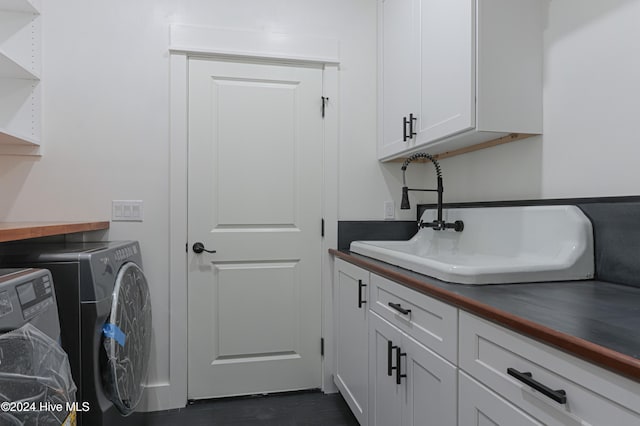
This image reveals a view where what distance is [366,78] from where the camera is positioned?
234 cm

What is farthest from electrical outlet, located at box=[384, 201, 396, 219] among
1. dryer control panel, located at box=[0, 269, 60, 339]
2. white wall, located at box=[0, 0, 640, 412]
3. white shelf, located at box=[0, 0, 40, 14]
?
white shelf, located at box=[0, 0, 40, 14]

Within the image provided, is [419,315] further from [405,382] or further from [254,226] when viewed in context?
[254,226]

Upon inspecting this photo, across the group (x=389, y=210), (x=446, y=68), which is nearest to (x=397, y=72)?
(x=446, y=68)

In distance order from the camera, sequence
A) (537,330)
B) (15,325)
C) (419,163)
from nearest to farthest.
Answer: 1. (537,330)
2. (15,325)
3. (419,163)

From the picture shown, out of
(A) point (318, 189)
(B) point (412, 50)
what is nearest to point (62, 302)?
(A) point (318, 189)

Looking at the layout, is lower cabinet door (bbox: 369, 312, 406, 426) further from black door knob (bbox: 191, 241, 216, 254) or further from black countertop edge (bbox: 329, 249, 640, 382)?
black door knob (bbox: 191, 241, 216, 254)

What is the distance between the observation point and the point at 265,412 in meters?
2.02

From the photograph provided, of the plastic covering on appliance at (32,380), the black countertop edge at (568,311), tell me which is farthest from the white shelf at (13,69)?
the black countertop edge at (568,311)

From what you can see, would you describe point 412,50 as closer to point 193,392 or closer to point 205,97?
point 205,97

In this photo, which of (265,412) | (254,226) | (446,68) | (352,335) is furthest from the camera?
(254,226)

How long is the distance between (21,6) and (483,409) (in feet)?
8.72

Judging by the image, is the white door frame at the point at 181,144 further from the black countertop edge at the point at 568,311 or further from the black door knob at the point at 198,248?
the black countertop edge at the point at 568,311

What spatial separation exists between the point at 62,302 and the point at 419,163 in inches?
79.4

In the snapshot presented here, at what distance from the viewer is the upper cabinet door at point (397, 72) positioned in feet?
6.08
